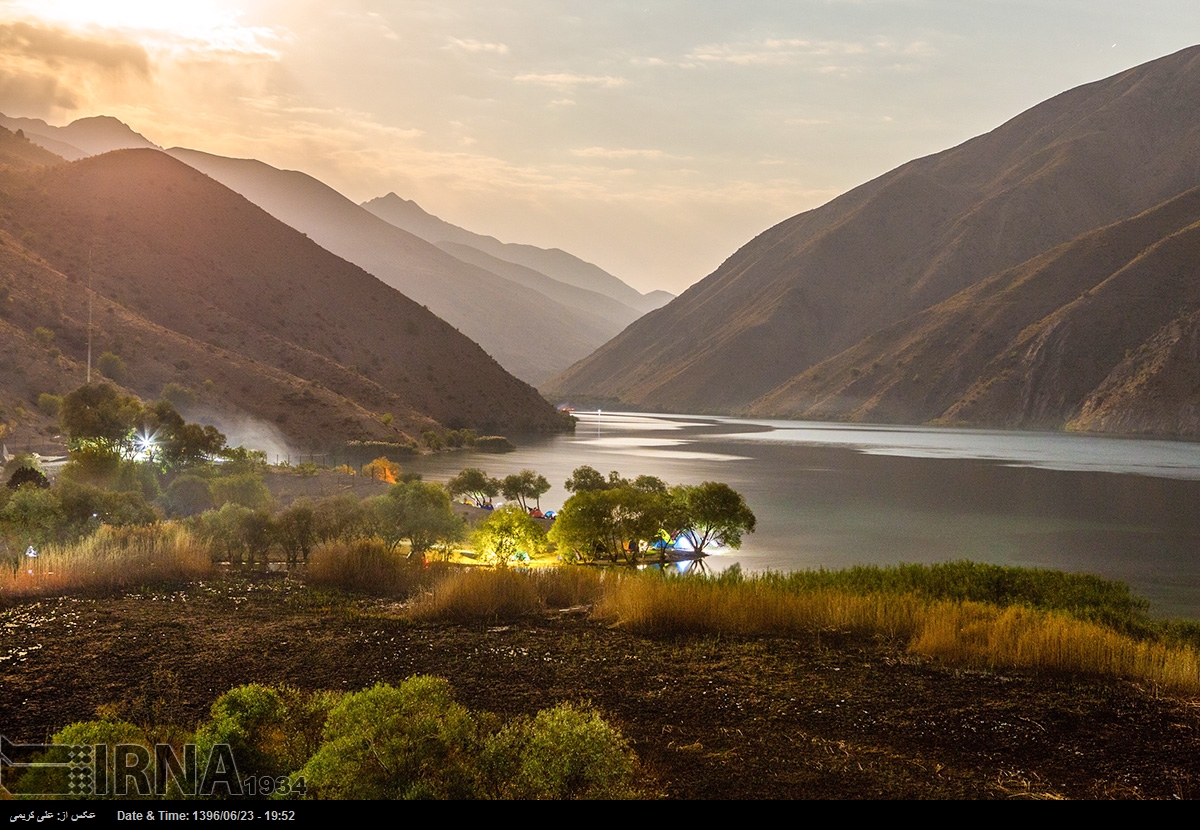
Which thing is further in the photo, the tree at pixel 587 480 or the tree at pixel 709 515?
the tree at pixel 587 480

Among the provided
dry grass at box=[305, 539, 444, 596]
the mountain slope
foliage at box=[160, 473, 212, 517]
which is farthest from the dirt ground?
the mountain slope

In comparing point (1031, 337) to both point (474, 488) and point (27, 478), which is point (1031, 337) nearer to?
point (474, 488)

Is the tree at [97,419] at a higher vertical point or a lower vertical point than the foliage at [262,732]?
higher

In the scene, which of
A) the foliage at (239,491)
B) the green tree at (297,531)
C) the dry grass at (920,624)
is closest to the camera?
the dry grass at (920,624)

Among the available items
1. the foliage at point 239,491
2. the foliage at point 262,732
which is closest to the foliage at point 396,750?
the foliage at point 262,732

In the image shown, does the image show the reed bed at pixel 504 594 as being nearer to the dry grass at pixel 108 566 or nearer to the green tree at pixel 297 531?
the dry grass at pixel 108 566

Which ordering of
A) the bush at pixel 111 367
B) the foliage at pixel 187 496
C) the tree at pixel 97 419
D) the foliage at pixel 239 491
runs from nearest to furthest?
the foliage at pixel 239 491 → the foliage at pixel 187 496 → the tree at pixel 97 419 → the bush at pixel 111 367

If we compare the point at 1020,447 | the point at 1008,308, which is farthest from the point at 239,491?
the point at 1008,308
